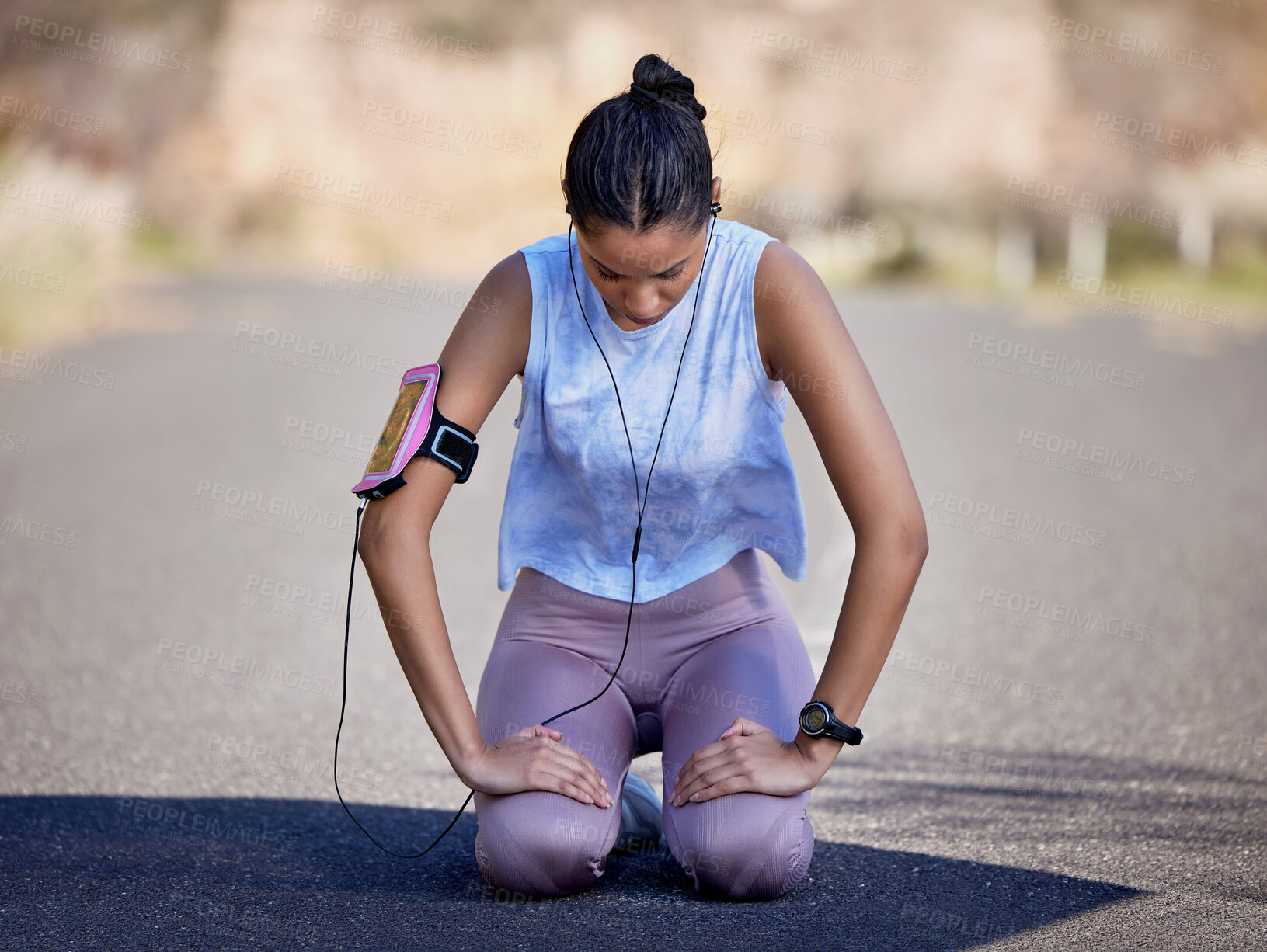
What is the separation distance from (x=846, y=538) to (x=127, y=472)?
12.9 ft

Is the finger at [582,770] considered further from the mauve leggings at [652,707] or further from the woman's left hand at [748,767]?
the woman's left hand at [748,767]

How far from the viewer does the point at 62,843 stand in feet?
7.89

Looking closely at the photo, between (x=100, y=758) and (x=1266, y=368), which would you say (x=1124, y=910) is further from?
(x=1266, y=368)

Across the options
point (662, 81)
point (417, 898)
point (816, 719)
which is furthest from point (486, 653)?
point (662, 81)

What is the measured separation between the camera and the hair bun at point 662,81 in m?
2.04

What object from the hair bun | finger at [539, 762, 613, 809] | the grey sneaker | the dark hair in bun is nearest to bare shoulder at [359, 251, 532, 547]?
the dark hair in bun

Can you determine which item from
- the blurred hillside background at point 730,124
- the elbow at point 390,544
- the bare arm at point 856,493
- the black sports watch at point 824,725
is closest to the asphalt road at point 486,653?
the black sports watch at point 824,725

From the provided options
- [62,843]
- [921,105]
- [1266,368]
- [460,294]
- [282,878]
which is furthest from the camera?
[921,105]

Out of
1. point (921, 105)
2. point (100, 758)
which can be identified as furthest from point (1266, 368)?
point (921, 105)

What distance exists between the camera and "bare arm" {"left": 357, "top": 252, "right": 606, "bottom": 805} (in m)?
2.11

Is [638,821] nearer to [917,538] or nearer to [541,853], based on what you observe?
[541,853]

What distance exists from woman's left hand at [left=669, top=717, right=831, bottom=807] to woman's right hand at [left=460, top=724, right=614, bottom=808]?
0.54 feet

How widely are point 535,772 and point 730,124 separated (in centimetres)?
1675

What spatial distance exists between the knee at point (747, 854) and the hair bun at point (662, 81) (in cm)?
120
